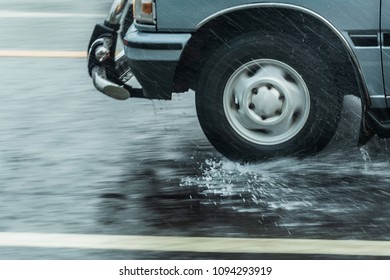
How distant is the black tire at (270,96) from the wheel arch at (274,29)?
5 centimetres

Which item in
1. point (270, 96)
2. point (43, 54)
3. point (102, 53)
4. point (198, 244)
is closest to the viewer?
point (198, 244)

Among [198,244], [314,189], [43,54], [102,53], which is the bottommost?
[43,54]

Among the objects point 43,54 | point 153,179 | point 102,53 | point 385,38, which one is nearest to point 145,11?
point 102,53

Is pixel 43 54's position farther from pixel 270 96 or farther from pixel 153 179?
pixel 270 96

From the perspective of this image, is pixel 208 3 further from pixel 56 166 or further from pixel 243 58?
pixel 56 166

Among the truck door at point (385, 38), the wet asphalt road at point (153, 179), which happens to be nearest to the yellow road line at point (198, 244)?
the wet asphalt road at point (153, 179)

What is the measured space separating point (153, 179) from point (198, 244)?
1.35 meters

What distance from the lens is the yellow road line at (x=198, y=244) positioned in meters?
5.93

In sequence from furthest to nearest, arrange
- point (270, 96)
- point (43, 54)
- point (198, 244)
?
point (43, 54) < point (270, 96) < point (198, 244)

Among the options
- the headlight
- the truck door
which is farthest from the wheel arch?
the headlight

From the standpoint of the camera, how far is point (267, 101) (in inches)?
288

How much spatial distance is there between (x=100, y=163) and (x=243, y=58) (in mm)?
1163

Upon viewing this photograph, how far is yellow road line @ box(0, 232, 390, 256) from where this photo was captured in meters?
5.93

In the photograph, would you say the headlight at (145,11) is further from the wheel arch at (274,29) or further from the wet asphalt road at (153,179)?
the wet asphalt road at (153,179)
